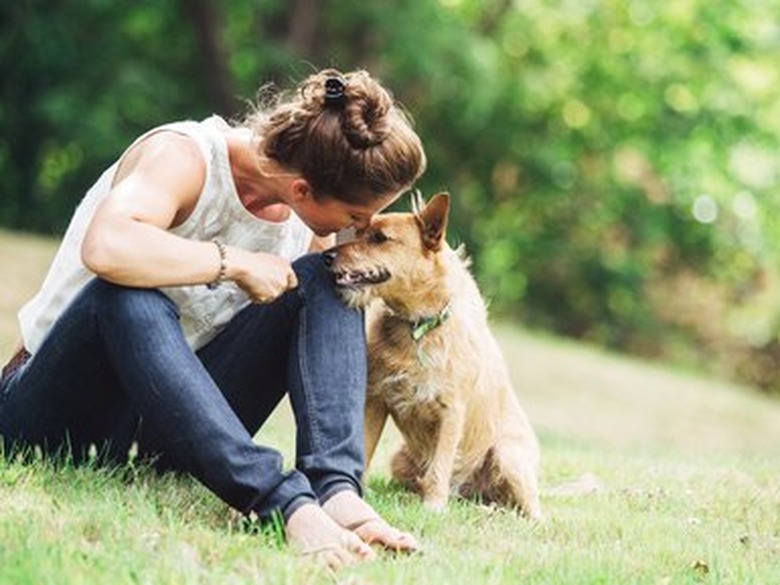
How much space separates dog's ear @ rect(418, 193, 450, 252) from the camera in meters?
4.43

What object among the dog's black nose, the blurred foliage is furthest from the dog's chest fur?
the blurred foliage

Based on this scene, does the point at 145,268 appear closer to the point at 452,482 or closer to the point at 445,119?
the point at 452,482

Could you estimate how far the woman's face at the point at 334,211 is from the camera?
12.5 feet

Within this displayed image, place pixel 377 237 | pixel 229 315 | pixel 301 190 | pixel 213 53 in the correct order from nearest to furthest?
pixel 301 190, pixel 229 315, pixel 377 237, pixel 213 53

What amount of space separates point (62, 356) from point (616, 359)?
13.0 metres

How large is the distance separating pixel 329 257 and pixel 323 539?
1116 mm

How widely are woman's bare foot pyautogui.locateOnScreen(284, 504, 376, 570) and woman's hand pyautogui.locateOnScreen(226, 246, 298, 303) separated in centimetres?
67

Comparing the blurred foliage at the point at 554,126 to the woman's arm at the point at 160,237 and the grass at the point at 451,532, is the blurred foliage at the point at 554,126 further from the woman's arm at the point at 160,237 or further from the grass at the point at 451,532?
the woman's arm at the point at 160,237

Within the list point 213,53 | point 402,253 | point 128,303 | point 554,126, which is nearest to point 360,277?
point 402,253

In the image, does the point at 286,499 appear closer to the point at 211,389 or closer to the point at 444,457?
the point at 211,389

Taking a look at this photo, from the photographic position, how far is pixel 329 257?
4094mm

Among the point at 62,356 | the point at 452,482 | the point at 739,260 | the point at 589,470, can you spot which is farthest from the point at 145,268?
the point at 739,260

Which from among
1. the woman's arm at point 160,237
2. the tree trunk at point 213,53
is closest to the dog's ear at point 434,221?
the woman's arm at point 160,237

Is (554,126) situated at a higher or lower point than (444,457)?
lower
